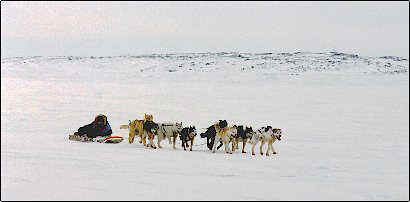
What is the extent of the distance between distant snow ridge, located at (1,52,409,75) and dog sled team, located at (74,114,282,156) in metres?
35.1

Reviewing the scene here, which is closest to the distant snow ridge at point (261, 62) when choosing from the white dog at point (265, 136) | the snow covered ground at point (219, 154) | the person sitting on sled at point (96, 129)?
the snow covered ground at point (219, 154)

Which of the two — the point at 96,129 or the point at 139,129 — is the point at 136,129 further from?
the point at 96,129

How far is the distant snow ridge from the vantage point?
47188mm

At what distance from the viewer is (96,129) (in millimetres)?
10703

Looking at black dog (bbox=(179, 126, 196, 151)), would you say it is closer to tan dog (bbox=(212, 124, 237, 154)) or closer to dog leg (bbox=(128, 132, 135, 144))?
tan dog (bbox=(212, 124, 237, 154))

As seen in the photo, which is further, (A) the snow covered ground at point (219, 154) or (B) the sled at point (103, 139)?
(B) the sled at point (103, 139)

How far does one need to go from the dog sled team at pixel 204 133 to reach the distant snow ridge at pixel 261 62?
1380 inches

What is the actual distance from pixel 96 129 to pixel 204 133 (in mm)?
2297

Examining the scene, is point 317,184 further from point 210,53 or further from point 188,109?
point 210,53

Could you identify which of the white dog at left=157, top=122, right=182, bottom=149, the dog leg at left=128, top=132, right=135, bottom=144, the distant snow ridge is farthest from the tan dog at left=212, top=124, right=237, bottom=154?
the distant snow ridge

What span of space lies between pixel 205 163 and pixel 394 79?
33.1m

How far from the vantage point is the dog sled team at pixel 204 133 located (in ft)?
30.6

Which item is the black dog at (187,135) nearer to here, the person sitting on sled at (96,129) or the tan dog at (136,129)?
the tan dog at (136,129)

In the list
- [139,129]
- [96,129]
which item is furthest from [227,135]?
[96,129]
